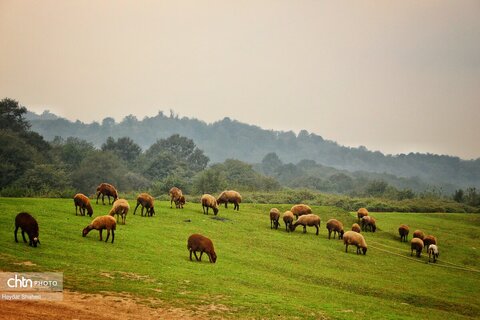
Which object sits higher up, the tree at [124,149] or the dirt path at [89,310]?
the tree at [124,149]

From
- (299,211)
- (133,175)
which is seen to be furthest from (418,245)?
(133,175)

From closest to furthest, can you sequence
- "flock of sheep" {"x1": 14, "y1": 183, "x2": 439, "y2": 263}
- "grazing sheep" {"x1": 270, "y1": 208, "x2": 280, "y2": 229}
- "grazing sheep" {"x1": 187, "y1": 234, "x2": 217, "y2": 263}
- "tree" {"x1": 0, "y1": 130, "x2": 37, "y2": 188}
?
"flock of sheep" {"x1": 14, "y1": 183, "x2": 439, "y2": 263}, "grazing sheep" {"x1": 187, "y1": 234, "x2": 217, "y2": 263}, "grazing sheep" {"x1": 270, "y1": 208, "x2": 280, "y2": 229}, "tree" {"x1": 0, "y1": 130, "x2": 37, "y2": 188}

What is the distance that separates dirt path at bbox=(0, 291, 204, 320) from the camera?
14156 mm

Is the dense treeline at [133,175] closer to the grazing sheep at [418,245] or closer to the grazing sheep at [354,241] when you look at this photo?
the grazing sheep at [418,245]

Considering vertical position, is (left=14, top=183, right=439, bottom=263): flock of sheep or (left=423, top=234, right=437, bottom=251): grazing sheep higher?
(left=14, top=183, right=439, bottom=263): flock of sheep

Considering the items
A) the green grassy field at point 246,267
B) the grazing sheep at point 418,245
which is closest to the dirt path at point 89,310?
the green grassy field at point 246,267

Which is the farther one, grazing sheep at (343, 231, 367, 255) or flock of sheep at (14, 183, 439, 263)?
grazing sheep at (343, 231, 367, 255)

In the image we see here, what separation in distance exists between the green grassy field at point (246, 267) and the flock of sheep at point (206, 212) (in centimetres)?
74

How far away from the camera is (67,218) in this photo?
97.3ft

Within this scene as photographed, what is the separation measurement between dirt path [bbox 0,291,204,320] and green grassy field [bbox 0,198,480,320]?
2.32 feet

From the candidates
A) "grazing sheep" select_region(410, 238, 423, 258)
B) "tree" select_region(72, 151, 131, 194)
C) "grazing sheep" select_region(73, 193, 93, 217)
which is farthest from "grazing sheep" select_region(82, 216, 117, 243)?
"tree" select_region(72, 151, 131, 194)

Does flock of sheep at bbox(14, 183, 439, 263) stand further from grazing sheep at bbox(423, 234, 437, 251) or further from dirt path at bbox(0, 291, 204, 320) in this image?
dirt path at bbox(0, 291, 204, 320)

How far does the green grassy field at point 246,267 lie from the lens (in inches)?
748

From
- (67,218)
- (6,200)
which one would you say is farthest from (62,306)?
(6,200)
